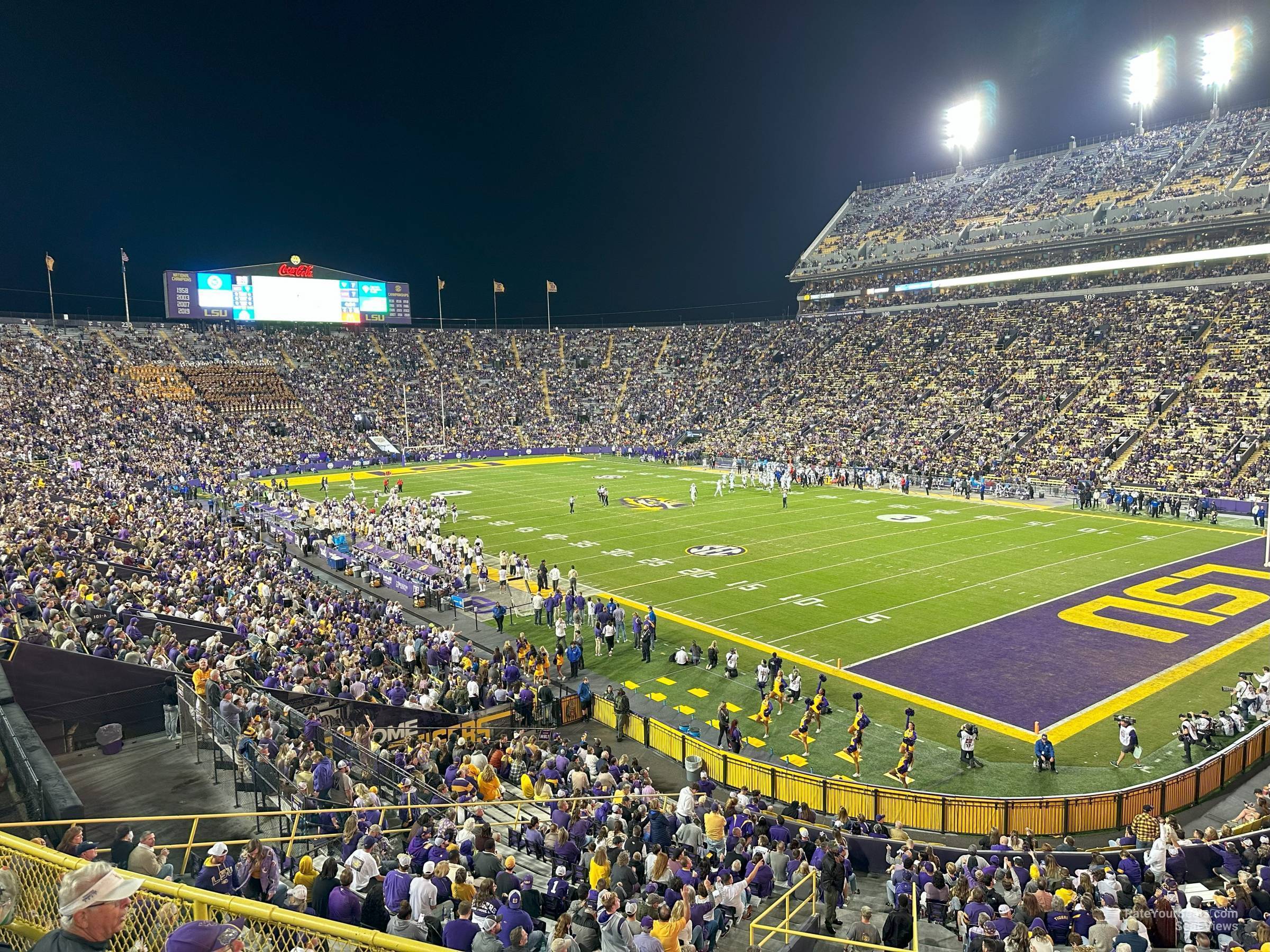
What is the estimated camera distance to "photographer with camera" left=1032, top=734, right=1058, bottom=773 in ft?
44.4

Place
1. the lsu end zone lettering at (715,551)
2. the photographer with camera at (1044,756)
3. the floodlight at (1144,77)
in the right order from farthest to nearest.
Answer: the floodlight at (1144,77) < the lsu end zone lettering at (715,551) < the photographer with camera at (1044,756)

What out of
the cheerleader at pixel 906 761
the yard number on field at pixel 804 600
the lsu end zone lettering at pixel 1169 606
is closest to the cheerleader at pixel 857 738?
the cheerleader at pixel 906 761

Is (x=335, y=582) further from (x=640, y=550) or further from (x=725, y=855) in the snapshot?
(x=725, y=855)

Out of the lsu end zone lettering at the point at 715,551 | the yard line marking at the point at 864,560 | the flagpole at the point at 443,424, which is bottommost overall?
the yard line marking at the point at 864,560

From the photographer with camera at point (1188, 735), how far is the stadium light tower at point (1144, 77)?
7505cm

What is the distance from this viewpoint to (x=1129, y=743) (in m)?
13.9

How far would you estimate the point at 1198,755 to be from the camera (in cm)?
1405

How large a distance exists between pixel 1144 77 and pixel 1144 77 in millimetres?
45

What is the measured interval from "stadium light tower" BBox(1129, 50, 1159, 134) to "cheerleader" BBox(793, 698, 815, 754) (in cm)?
7730

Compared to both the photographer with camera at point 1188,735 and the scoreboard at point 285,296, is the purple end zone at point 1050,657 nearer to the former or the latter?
Result: the photographer with camera at point 1188,735

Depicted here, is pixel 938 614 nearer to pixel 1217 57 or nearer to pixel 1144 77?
pixel 1217 57

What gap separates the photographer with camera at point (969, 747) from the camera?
13.9 meters

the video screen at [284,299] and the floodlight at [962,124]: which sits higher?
the floodlight at [962,124]

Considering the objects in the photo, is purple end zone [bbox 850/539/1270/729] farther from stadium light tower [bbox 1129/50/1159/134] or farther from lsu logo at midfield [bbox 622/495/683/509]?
stadium light tower [bbox 1129/50/1159/134]
